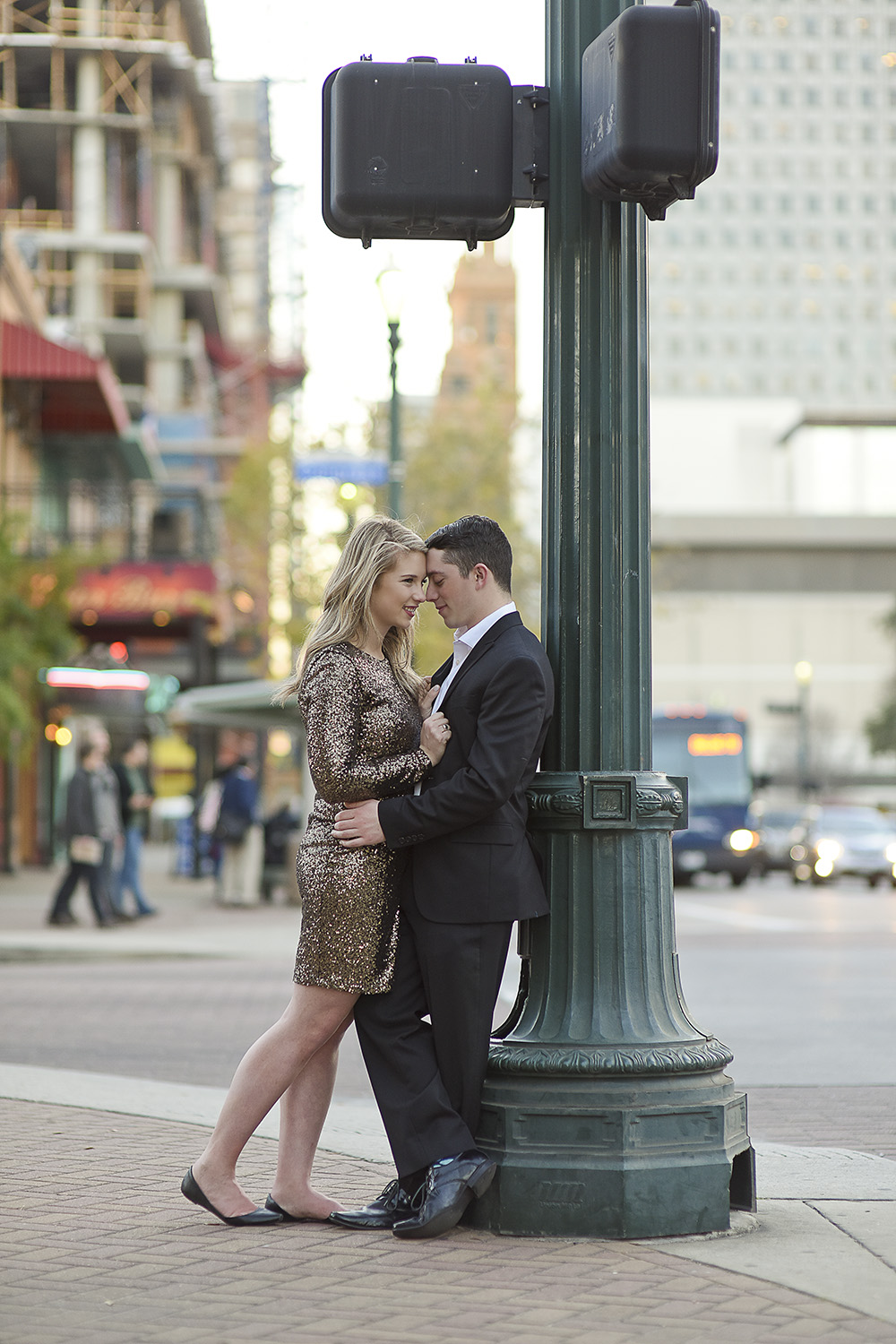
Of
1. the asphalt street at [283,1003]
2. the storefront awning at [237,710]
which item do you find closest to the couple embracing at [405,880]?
the asphalt street at [283,1003]

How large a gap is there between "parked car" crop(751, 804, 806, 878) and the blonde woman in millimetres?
29136

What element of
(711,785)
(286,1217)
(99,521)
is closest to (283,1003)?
(286,1217)

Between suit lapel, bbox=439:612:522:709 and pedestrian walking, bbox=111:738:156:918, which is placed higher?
suit lapel, bbox=439:612:522:709

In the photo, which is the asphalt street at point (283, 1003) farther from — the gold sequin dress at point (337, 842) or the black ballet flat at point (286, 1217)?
the gold sequin dress at point (337, 842)

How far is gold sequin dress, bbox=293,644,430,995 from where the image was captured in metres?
4.96

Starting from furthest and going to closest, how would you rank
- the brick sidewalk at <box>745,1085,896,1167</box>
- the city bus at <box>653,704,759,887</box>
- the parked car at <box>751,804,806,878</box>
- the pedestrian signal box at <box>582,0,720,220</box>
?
the parked car at <box>751,804,806,878</box> < the city bus at <box>653,704,759,887</box> < the brick sidewalk at <box>745,1085,896,1167</box> < the pedestrian signal box at <box>582,0,720,220</box>

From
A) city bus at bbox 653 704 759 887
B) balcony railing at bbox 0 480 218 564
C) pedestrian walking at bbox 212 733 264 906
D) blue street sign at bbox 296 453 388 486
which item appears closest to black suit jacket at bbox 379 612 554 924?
blue street sign at bbox 296 453 388 486

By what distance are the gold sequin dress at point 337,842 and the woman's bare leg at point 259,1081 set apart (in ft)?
0.34

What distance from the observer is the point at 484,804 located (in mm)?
4828

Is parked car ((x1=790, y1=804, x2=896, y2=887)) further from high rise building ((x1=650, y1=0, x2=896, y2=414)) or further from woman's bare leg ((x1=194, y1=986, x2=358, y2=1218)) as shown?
high rise building ((x1=650, y1=0, x2=896, y2=414))

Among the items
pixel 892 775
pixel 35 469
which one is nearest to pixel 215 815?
pixel 35 469

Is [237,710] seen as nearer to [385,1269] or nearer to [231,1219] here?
[231,1219]

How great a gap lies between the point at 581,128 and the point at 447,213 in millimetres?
489

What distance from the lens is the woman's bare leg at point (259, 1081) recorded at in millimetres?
5016
